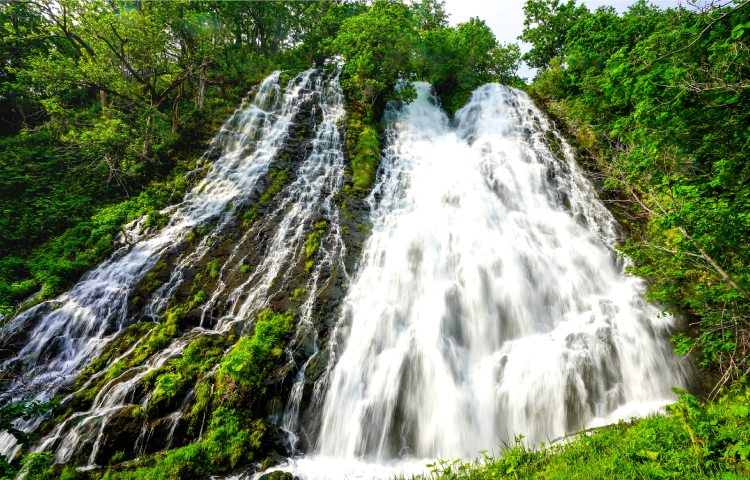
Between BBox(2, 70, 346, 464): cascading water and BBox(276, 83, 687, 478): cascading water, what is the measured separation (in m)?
1.94

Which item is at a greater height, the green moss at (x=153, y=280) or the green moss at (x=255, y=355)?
the green moss at (x=153, y=280)

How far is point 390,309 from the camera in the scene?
26.3 ft

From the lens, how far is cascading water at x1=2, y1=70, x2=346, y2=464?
20.3ft

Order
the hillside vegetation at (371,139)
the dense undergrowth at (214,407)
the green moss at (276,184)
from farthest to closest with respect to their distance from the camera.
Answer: the green moss at (276,184)
the dense undergrowth at (214,407)
the hillside vegetation at (371,139)

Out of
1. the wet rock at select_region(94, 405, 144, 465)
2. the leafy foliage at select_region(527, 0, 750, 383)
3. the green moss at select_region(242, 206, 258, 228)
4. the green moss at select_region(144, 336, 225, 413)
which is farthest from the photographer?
the green moss at select_region(242, 206, 258, 228)

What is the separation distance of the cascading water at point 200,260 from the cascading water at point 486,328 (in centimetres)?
194

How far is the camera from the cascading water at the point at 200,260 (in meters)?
6.18

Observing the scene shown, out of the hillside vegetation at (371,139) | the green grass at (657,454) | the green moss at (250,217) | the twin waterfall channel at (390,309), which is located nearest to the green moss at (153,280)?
the twin waterfall channel at (390,309)

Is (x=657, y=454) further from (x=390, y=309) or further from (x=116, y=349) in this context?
(x=116, y=349)

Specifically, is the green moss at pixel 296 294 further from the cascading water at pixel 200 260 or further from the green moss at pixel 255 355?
the green moss at pixel 255 355

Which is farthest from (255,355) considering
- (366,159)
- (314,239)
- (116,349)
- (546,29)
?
(546,29)

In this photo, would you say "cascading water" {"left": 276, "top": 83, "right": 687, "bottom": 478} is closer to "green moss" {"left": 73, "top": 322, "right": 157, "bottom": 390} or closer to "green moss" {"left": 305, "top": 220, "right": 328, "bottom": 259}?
"green moss" {"left": 305, "top": 220, "right": 328, "bottom": 259}

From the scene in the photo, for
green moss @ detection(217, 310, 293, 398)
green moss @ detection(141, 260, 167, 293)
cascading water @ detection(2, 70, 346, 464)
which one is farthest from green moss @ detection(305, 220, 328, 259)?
green moss @ detection(141, 260, 167, 293)

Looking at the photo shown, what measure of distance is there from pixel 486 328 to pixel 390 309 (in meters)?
2.56
